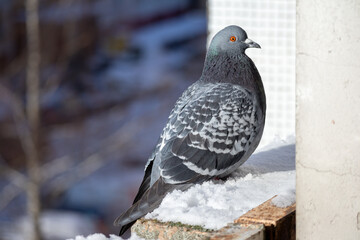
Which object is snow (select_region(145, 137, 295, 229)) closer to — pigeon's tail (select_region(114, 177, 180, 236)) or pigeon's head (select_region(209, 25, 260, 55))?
pigeon's tail (select_region(114, 177, 180, 236))

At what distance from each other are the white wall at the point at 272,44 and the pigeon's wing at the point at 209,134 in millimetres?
2458

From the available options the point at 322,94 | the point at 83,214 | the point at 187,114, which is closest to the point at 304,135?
the point at 322,94

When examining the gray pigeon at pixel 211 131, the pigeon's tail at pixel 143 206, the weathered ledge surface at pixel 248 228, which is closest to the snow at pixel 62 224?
the gray pigeon at pixel 211 131

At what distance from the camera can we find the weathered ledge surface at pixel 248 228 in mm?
2436

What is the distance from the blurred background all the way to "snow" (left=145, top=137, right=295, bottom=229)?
3943mm

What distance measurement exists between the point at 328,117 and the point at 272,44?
4.03 m

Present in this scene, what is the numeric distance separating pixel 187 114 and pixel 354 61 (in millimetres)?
1623

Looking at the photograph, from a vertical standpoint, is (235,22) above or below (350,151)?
above

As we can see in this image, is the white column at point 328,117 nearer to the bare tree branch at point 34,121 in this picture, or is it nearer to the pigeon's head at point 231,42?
the pigeon's head at point 231,42

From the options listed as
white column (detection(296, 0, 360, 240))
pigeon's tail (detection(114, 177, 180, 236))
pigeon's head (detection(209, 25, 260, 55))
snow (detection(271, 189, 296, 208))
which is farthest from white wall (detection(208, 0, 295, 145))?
white column (detection(296, 0, 360, 240))

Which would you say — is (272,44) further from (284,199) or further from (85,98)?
(85,98)

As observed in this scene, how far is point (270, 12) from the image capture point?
19.7 feet

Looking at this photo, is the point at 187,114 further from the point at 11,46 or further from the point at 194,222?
the point at 11,46

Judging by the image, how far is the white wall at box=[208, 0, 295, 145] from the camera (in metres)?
5.98
